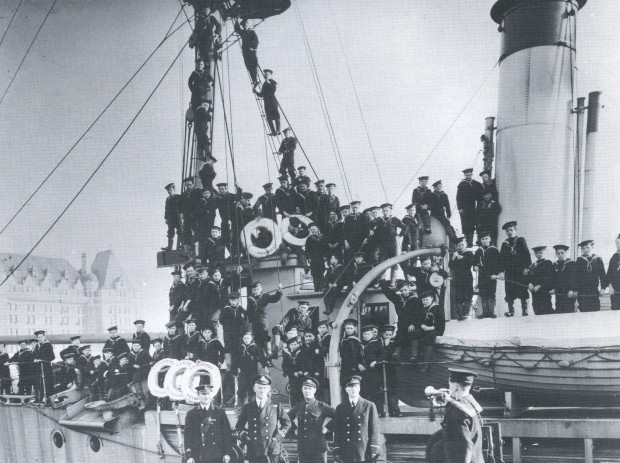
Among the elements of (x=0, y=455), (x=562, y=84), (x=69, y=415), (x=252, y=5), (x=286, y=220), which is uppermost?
(x=252, y=5)

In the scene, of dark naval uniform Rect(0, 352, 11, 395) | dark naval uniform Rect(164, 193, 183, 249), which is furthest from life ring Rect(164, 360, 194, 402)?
dark naval uniform Rect(0, 352, 11, 395)

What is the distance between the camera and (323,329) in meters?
5.53

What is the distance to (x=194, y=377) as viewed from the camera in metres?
5.54

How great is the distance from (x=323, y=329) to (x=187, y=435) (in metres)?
1.59

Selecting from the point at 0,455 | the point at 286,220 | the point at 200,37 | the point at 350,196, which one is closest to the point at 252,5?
the point at 200,37

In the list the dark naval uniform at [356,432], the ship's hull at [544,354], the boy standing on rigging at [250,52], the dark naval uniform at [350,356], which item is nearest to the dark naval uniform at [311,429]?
the dark naval uniform at [356,432]

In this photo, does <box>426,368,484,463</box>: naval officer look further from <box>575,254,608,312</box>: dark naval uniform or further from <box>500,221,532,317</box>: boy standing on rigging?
<box>500,221,532,317</box>: boy standing on rigging

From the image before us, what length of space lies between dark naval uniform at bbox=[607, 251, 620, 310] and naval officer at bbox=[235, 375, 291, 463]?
2981 mm

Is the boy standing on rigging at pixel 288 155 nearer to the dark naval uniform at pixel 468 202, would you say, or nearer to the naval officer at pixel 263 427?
the dark naval uniform at pixel 468 202

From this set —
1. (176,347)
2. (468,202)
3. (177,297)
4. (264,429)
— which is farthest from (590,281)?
(177,297)

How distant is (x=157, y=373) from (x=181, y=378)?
385 millimetres

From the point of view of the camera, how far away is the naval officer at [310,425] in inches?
171

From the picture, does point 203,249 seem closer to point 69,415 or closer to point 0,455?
point 69,415

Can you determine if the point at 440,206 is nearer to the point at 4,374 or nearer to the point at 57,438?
the point at 57,438
